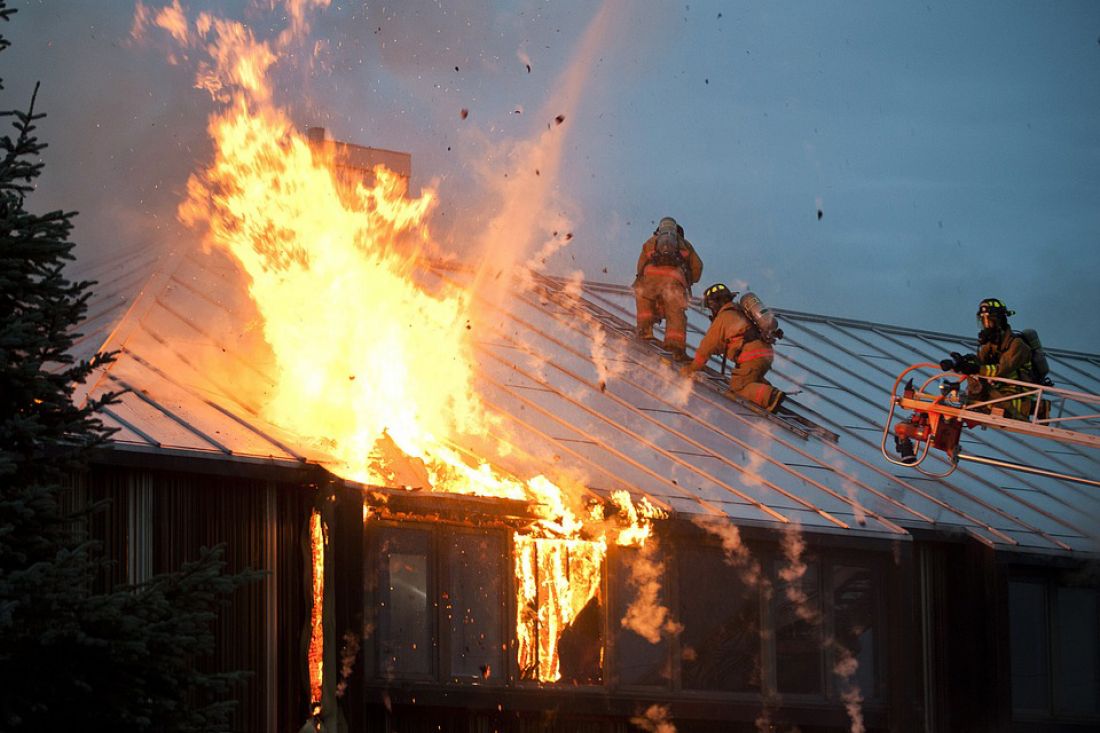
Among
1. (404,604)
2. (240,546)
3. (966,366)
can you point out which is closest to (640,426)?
(966,366)

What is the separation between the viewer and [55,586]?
8750mm

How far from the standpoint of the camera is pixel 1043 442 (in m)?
22.4

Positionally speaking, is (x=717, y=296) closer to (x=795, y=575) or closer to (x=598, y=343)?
(x=598, y=343)

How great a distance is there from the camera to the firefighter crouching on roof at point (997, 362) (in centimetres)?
1888

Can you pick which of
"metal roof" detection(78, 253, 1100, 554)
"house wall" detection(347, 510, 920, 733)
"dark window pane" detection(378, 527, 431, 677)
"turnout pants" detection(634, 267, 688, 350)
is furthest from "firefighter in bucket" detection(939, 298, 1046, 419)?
"dark window pane" detection(378, 527, 431, 677)

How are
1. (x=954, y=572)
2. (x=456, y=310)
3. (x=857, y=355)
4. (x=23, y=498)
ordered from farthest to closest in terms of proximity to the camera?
(x=857, y=355) < (x=456, y=310) < (x=954, y=572) < (x=23, y=498)

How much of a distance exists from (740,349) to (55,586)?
13.0m

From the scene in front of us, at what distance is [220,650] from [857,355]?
1451cm

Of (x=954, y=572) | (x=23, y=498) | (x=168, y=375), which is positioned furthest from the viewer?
(x=954, y=572)

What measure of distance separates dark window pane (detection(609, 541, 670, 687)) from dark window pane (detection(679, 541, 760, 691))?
270 mm

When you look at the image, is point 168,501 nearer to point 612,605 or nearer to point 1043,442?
point 612,605

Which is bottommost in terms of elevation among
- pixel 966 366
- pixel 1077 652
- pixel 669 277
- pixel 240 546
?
pixel 1077 652

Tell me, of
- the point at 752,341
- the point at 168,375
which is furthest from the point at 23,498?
the point at 752,341

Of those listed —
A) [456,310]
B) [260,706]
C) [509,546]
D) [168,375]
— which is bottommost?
[260,706]
